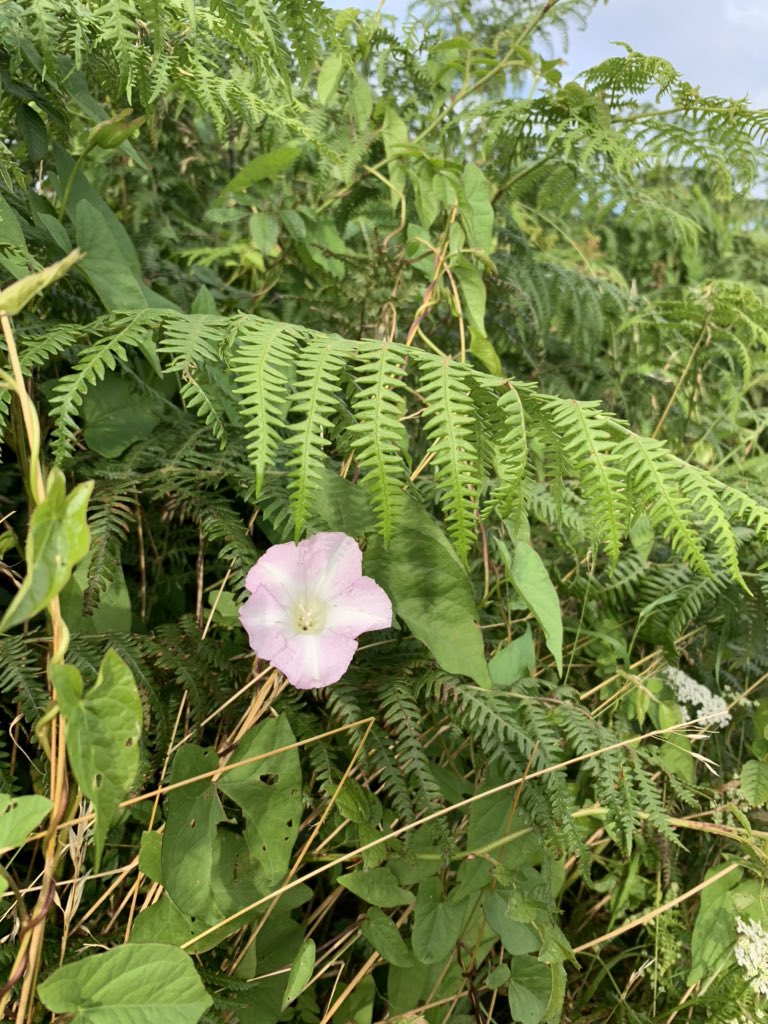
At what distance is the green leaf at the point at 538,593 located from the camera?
40.8 inches

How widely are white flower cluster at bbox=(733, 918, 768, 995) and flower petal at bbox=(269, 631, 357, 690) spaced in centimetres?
72

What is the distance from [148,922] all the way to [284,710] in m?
0.27

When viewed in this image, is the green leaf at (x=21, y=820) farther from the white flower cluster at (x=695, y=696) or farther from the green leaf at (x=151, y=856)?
the white flower cluster at (x=695, y=696)

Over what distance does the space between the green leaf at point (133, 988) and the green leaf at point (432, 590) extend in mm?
436

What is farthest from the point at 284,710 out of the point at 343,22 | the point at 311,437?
the point at 343,22

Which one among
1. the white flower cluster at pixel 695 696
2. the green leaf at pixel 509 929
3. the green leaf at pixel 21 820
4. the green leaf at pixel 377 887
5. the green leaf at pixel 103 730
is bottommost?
the green leaf at pixel 509 929

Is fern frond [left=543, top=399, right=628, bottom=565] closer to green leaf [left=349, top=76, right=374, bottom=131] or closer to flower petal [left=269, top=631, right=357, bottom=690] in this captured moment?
flower petal [left=269, top=631, right=357, bottom=690]

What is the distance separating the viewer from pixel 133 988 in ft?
2.14

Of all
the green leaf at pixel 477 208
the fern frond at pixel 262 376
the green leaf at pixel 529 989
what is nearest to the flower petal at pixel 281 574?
→ the fern frond at pixel 262 376

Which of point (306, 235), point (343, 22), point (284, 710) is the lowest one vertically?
point (284, 710)

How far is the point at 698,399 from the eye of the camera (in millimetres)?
2154

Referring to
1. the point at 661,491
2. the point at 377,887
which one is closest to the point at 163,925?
the point at 377,887

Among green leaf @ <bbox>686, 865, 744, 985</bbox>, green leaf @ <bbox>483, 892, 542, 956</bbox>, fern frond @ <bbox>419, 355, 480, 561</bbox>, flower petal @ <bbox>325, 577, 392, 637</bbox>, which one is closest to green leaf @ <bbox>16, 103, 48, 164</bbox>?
fern frond @ <bbox>419, 355, 480, 561</bbox>

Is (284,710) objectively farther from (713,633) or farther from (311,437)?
(713,633)
